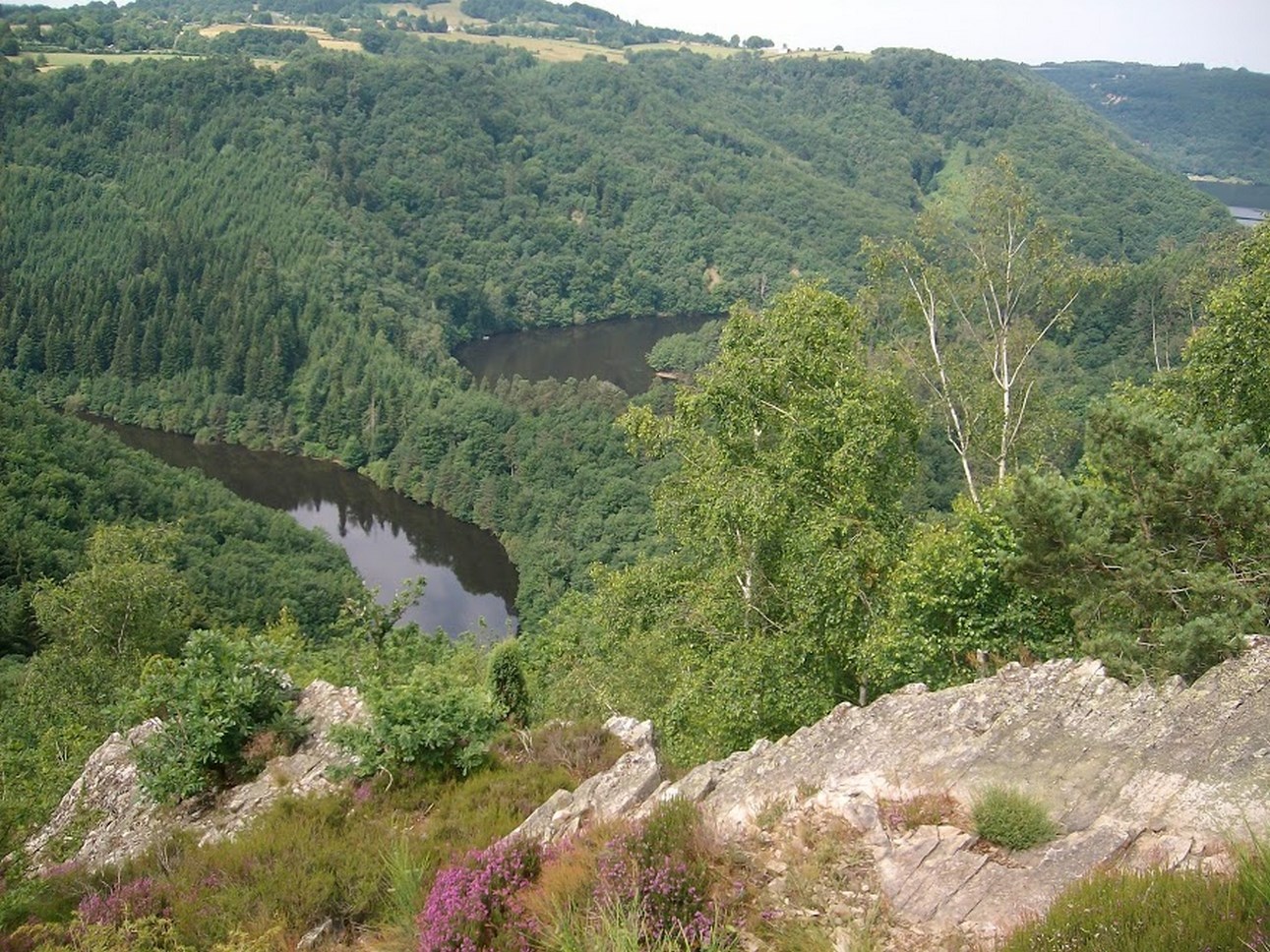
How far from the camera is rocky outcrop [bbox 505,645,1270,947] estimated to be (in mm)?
6086

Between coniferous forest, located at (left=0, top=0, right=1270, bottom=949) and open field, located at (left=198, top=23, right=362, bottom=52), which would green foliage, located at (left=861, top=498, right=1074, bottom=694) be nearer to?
coniferous forest, located at (left=0, top=0, right=1270, bottom=949)

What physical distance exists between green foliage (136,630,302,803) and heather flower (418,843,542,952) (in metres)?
4.80

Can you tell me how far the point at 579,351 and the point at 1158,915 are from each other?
11191 centimetres

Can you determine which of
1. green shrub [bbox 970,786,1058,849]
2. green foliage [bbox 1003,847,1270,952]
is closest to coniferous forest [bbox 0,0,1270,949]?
green foliage [bbox 1003,847,1270,952]

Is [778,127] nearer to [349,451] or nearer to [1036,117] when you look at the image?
[1036,117]

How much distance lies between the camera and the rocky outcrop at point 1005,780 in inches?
240

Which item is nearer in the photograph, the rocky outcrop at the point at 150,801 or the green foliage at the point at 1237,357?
the rocky outcrop at the point at 150,801

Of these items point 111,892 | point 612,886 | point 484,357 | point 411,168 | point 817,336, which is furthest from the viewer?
point 411,168

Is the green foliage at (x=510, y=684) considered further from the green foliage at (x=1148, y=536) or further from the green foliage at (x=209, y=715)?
the green foliage at (x=1148, y=536)

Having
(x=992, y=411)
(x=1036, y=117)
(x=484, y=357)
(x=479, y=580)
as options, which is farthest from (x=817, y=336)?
(x=1036, y=117)

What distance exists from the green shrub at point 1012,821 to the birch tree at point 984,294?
9575 millimetres

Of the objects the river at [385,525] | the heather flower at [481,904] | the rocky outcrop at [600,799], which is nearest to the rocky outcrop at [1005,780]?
the rocky outcrop at [600,799]

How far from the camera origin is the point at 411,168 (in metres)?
136

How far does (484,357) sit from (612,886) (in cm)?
10710
